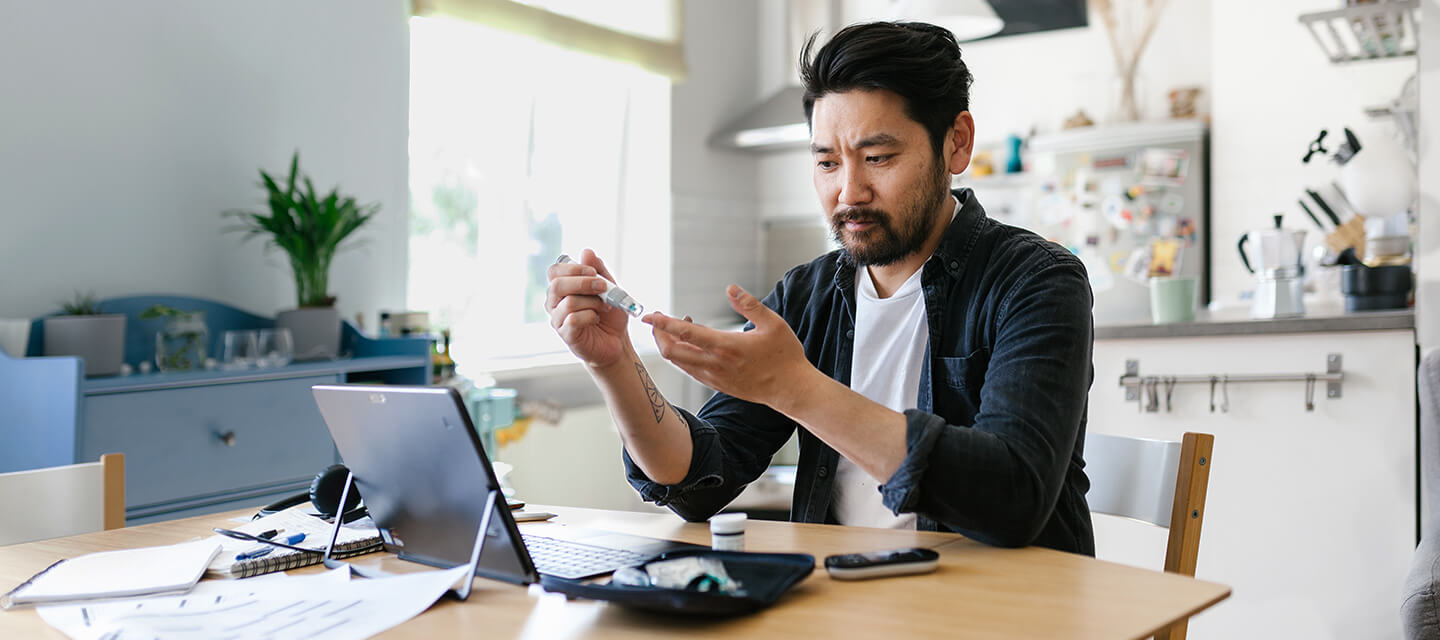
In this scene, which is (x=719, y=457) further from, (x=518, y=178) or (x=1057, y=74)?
(x=1057, y=74)

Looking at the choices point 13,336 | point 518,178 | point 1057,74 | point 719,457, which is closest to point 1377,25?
point 1057,74

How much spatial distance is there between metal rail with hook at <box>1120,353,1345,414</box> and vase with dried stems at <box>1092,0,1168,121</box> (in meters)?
2.35

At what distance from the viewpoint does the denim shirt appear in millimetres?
1175

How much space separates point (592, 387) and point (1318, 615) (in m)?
2.96

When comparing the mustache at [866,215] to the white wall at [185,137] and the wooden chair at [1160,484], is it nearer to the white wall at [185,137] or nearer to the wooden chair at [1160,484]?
the wooden chair at [1160,484]

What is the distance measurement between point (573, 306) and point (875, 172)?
19.3 inches

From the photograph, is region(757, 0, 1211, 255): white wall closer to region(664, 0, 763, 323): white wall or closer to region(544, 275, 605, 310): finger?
region(664, 0, 763, 323): white wall

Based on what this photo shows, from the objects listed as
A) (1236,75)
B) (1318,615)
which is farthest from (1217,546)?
(1236,75)

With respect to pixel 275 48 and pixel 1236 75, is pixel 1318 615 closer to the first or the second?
pixel 1236 75

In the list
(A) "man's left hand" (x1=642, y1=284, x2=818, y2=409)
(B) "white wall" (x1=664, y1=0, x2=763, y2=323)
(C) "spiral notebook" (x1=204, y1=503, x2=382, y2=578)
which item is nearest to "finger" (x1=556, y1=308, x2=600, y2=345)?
(A) "man's left hand" (x1=642, y1=284, x2=818, y2=409)

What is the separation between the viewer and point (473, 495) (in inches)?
41.5

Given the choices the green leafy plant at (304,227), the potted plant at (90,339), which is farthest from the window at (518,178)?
the potted plant at (90,339)

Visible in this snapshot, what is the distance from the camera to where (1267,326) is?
8.61 feet

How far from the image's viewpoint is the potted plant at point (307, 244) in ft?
9.62
